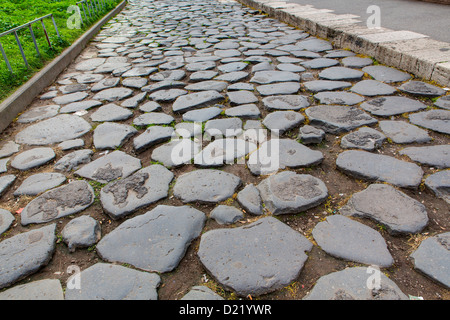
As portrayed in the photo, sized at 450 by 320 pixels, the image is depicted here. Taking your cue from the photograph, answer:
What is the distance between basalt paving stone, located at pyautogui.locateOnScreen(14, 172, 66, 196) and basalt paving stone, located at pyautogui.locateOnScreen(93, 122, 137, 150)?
426mm

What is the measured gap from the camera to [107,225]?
1638 millimetres

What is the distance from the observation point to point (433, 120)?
2.34 metres

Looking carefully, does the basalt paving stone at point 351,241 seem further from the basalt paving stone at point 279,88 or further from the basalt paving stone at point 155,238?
the basalt paving stone at point 279,88

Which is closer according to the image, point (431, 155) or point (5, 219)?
point (5, 219)

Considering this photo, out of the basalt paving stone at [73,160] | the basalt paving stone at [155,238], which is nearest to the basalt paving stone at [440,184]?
the basalt paving stone at [155,238]

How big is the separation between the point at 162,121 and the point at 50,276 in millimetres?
1611

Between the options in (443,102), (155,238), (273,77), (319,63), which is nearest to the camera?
(155,238)

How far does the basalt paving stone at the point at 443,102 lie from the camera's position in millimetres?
2520

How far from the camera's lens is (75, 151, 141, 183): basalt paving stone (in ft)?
6.56

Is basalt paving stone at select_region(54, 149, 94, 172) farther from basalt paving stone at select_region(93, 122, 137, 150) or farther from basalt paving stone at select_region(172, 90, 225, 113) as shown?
basalt paving stone at select_region(172, 90, 225, 113)

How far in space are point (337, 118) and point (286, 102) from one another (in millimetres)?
545

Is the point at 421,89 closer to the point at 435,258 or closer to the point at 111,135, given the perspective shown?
the point at 435,258

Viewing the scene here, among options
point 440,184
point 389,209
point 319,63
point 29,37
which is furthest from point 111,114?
point 29,37
